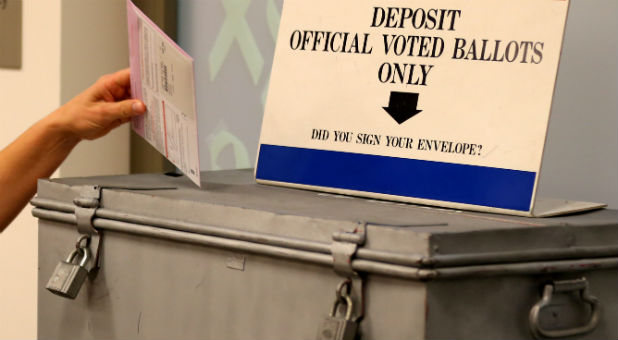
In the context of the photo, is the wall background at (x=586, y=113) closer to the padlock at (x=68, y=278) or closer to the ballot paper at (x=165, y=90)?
the ballot paper at (x=165, y=90)

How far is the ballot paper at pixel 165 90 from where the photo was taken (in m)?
0.97

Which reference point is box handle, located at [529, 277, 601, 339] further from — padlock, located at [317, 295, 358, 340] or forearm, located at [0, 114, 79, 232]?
forearm, located at [0, 114, 79, 232]

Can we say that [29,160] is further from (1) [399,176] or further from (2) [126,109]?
(1) [399,176]

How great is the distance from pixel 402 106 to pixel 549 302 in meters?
0.29

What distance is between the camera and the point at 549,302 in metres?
0.79

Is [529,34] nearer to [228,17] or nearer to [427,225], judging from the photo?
[427,225]

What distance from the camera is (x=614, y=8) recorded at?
107cm

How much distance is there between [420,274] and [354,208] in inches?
7.1

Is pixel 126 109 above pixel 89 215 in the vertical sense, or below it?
above

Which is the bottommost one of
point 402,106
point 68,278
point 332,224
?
point 68,278

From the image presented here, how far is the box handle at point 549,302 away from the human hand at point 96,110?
1.89 feet

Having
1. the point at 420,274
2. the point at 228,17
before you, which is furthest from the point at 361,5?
the point at 228,17

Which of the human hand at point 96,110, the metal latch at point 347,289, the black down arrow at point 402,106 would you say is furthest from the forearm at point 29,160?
the metal latch at point 347,289

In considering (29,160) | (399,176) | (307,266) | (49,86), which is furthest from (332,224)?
(49,86)
